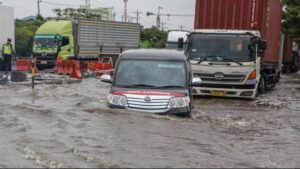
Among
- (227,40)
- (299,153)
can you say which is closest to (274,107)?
(227,40)

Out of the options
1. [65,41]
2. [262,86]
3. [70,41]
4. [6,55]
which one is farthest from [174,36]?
[262,86]

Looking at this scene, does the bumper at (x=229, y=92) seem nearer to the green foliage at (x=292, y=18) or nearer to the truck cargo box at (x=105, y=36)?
the green foliage at (x=292, y=18)

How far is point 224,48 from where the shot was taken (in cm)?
1762

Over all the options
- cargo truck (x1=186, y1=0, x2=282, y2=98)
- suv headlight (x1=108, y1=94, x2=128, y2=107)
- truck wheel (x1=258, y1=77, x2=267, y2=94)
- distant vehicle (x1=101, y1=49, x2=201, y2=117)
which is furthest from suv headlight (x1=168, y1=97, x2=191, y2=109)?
truck wheel (x1=258, y1=77, x2=267, y2=94)

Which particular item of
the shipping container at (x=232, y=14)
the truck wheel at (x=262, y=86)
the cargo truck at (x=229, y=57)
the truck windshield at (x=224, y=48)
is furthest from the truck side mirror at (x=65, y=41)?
the truck windshield at (x=224, y=48)

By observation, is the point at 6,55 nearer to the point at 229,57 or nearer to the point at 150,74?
the point at 229,57

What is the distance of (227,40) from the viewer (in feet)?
57.9

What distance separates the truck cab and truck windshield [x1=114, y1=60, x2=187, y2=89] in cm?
590

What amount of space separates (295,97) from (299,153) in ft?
39.5

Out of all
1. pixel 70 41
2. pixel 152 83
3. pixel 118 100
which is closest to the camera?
pixel 118 100

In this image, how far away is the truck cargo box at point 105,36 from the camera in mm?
33562

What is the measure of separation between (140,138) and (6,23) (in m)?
27.3

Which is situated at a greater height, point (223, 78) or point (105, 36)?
point (105, 36)

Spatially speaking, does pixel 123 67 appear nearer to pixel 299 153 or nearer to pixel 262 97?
pixel 299 153
